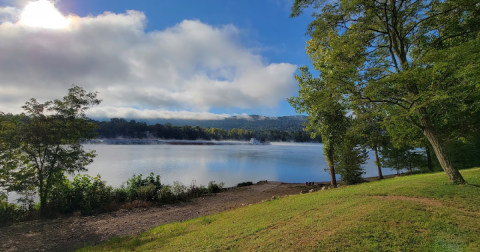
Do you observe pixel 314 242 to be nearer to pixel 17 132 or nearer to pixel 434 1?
pixel 434 1

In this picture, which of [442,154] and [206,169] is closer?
[442,154]

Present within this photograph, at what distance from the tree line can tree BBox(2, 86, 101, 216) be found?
276ft

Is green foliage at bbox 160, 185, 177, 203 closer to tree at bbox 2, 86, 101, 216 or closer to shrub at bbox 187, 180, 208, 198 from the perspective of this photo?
shrub at bbox 187, 180, 208, 198

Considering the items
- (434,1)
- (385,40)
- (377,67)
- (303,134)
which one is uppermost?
(434,1)

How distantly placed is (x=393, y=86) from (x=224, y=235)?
746cm

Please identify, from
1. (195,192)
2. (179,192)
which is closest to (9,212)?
(179,192)

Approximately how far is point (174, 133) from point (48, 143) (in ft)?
374

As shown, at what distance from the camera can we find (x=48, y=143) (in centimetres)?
1030

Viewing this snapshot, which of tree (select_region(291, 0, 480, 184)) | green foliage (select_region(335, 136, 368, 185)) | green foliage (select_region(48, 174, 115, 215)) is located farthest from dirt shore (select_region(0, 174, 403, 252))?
green foliage (select_region(335, 136, 368, 185))

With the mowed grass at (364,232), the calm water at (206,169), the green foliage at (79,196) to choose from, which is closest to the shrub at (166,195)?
the green foliage at (79,196)

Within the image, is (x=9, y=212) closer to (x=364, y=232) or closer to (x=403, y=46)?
(x=364, y=232)

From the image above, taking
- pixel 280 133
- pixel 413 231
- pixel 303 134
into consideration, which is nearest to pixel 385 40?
pixel 413 231

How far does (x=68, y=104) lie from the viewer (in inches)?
431

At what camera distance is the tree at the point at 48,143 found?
388 inches
